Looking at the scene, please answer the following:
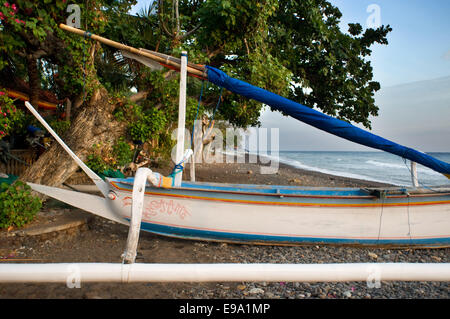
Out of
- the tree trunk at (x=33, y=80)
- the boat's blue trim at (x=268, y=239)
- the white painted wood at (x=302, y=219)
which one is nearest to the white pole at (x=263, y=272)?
the white painted wood at (x=302, y=219)

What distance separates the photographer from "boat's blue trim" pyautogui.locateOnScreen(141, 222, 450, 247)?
16.1ft

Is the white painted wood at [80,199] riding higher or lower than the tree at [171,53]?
lower

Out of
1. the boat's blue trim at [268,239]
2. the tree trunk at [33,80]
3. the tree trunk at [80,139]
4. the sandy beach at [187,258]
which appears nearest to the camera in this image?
the sandy beach at [187,258]

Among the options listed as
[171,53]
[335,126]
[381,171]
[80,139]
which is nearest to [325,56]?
[171,53]

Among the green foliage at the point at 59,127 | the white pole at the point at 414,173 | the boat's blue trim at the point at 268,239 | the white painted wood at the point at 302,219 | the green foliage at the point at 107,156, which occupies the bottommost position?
the boat's blue trim at the point at 268,239

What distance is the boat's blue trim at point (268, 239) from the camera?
489 centimetres

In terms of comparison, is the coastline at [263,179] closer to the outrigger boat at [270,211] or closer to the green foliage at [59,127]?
the green foliage at [59,127]

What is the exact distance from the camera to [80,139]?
6.60m

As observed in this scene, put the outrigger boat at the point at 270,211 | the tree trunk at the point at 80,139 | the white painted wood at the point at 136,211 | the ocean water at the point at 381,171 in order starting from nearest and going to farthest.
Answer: the white painted wood at the point at 136,211, the outrigger boat at the point at 270,211, the tree trunk at the point at 80,139, the ocean water at the point at 381,171

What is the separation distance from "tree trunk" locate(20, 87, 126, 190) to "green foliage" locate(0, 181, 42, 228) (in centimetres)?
124

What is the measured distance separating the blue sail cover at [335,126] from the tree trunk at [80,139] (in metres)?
3.67

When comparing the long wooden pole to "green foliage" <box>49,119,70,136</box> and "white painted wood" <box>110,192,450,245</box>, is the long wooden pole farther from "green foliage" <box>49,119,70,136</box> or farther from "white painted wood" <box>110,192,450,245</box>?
"green foliage" <box>49,119,70,136</box>

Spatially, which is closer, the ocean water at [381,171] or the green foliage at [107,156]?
the green foliage at [107,156]

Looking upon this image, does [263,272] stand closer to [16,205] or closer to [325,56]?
[16,205]
